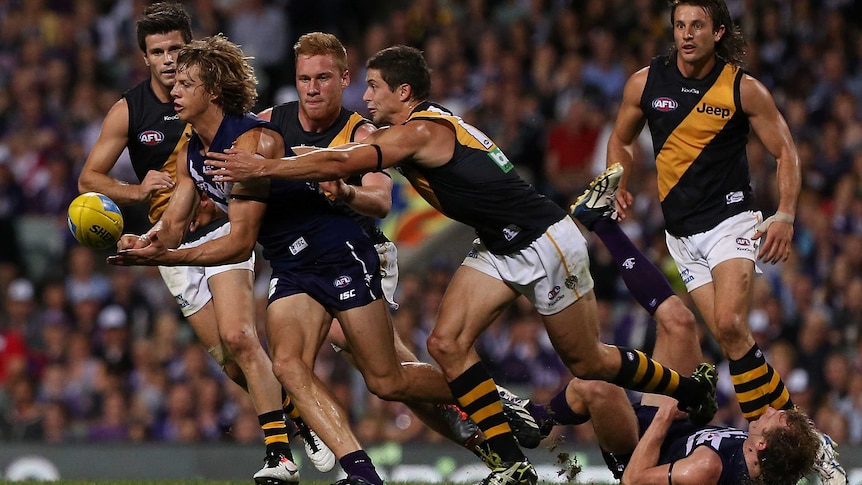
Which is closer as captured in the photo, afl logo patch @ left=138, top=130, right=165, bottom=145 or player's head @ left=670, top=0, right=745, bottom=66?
player's head @ left=670, top=0, right=745, bottom=66

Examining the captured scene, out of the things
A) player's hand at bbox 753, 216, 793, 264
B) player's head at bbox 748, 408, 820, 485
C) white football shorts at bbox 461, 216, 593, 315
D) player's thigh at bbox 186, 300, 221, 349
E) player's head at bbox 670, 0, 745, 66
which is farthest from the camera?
player's thigh at bbox 186, 300, 221, 349

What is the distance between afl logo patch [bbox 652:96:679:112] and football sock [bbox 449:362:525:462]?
2.10 metres

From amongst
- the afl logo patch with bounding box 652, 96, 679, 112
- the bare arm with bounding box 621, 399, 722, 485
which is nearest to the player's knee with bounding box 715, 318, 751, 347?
the bare arm with bounding box 621, 399, 722, 485

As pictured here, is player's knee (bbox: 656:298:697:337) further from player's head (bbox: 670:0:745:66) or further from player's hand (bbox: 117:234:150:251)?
player's hand (bbox: 117:234:150:251)

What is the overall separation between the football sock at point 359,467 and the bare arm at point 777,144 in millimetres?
2666

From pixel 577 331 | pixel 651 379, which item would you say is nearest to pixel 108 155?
pixel 577 331

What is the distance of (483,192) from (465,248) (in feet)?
21.3

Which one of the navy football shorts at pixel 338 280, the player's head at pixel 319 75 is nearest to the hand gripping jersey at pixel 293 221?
the navy football shorts at pixel 338 280

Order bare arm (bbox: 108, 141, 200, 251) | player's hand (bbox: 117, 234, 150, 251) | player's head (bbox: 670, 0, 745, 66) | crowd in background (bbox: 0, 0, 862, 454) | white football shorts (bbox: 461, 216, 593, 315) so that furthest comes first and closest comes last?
crowd in background (bbox: 0, 0, 862, 454) → player's head (bbox: 670, 0, 745, 66) → bare arm (bbox: 108, 141, 200, 251) → white football shorts (bbox: 461, 216, 593, 315) → player's hand (bbox: 117, 234, 150, 251)

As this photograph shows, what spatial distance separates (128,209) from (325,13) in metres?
4.06


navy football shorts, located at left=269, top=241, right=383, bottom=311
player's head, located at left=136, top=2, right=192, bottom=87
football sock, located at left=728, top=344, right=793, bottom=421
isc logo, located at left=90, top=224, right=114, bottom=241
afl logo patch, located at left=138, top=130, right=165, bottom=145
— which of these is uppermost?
player's head, located at left=136, top=2, right=192, bottom=87

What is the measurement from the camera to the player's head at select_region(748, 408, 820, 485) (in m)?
7.82

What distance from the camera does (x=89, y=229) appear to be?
25.6 ft

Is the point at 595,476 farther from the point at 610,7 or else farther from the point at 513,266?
the point at 610,7
